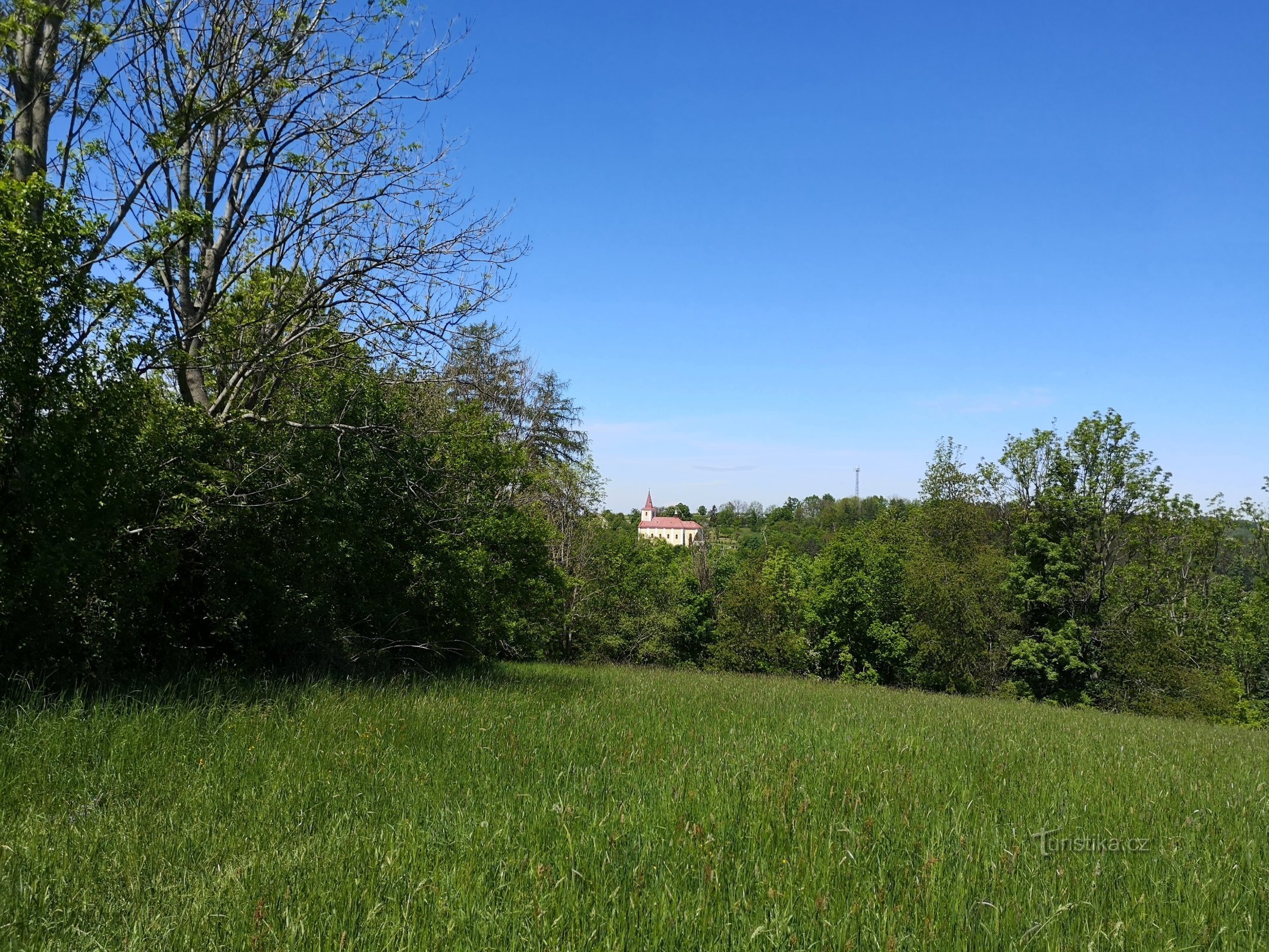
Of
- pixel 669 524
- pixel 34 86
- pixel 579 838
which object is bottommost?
pixel 579 838

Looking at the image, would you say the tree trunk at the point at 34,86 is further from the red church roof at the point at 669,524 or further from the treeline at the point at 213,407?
the red church roof at the point at 669,524

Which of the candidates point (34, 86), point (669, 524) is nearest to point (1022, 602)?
point (34, 86)

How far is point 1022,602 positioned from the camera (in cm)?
2966

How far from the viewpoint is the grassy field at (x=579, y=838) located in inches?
124

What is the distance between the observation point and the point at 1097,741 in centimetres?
949

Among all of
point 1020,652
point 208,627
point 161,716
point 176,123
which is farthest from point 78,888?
point 1020,652

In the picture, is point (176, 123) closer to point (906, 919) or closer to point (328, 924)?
point (328, 924)

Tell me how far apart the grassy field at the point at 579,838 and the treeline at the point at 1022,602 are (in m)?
21.6

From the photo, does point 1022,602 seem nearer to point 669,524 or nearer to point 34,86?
point 34,86

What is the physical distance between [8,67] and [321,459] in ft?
18.8

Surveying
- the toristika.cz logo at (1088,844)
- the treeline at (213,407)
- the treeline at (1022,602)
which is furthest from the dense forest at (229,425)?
the treeline at (1022,602)

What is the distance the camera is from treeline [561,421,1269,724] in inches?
1111

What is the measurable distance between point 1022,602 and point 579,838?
30565 millimetres

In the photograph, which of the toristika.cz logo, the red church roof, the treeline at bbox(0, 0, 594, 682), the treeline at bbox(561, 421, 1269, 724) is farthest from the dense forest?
the red church roof
